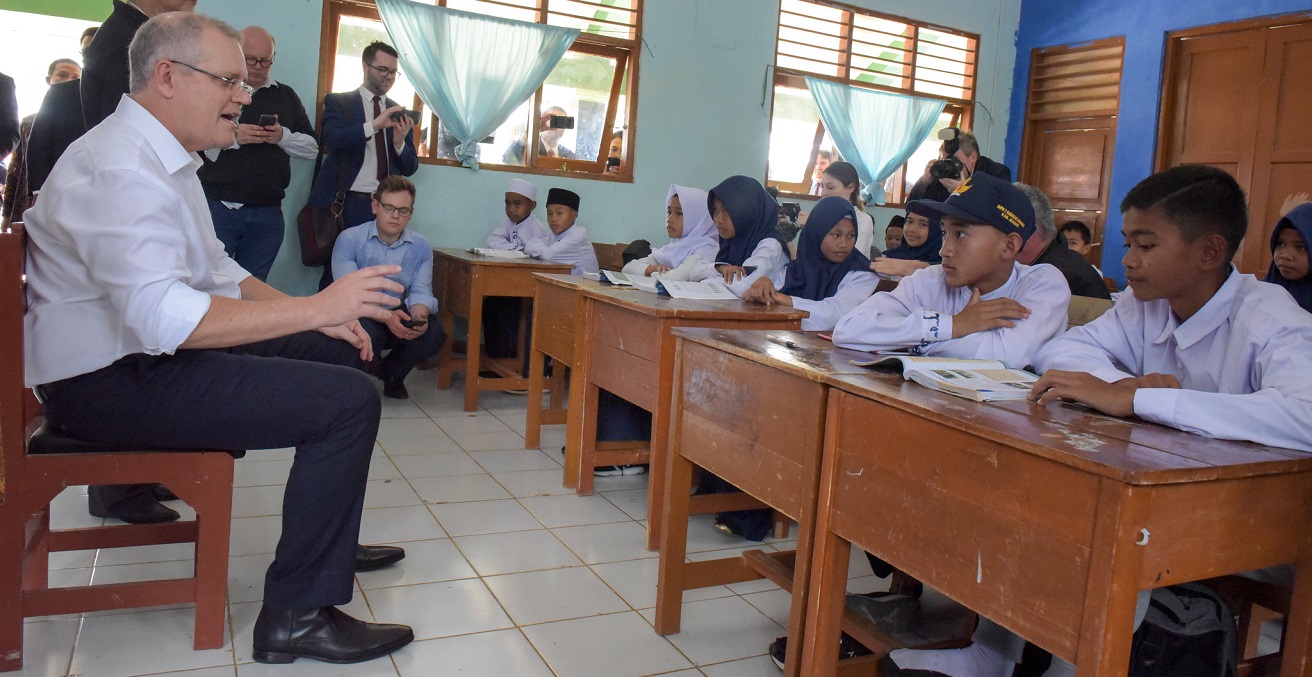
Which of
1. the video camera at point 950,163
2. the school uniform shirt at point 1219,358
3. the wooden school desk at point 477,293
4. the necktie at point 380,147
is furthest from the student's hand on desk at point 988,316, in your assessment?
the necktie at point 380,147

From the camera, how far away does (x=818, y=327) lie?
289 cm

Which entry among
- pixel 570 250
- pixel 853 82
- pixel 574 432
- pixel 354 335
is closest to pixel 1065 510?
pixel 354 335

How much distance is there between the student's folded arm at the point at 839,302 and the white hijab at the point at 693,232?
115cm

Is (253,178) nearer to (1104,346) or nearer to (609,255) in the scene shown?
(609,255)

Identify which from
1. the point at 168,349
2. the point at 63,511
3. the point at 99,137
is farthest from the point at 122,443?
the point at 63,511

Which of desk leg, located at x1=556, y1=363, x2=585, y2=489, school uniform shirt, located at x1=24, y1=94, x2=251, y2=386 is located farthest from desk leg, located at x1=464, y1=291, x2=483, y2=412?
school uniform shirt, located at x1=24, y1=94, x2=251, y2=386

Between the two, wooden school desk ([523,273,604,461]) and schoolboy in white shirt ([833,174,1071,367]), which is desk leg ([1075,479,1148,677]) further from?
wooden school desk ([523,273,604,461])

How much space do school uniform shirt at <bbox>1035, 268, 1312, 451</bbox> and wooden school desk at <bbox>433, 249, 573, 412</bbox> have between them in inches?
117

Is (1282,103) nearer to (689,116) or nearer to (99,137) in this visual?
(689,116)

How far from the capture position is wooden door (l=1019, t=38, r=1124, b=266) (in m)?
6.34

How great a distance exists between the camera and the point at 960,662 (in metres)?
1.58

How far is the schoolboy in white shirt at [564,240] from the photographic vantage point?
16.3 feet

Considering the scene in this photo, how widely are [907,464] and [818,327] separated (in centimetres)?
154

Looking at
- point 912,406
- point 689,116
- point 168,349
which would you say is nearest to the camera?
point 912,406
